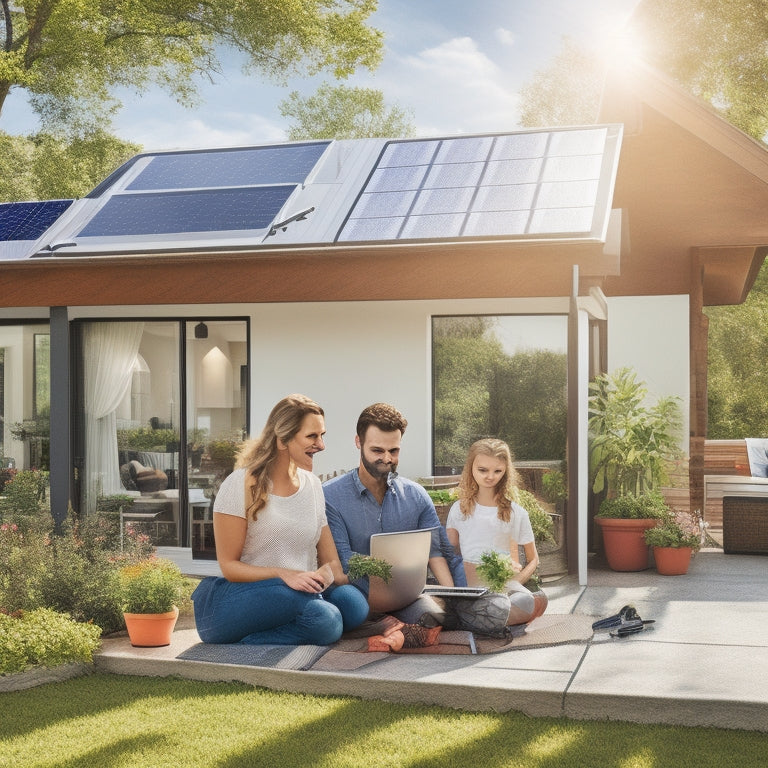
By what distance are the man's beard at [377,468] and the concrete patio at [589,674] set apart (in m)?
1.15

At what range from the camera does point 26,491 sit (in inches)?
421

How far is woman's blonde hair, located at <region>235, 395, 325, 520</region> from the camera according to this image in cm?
604

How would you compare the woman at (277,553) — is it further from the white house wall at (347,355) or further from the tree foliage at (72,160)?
the tree foliage at (72,160)

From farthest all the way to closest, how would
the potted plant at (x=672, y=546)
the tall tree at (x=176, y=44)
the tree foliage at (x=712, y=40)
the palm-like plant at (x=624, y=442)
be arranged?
the tree foliage at (x=712, y=40) → the tall tree at (x=176, y=44) → the palm-like plant at (x=624, y=442) → the potted plant at (x=672, y=546)

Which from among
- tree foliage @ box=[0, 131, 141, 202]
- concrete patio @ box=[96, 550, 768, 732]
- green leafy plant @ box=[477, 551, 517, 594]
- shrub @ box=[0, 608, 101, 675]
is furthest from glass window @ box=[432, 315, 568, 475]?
tree foliage @ box=[0, 131, 141, 202]

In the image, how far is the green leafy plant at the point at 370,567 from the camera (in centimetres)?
606

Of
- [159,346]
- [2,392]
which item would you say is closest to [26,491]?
[2,392]

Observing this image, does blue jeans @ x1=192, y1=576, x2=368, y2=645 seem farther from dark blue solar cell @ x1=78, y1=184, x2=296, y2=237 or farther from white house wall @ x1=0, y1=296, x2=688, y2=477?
dark blue solar cell @ x1=78, y1=184, x2=296, y2=237

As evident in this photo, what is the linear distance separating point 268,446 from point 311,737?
190 cm

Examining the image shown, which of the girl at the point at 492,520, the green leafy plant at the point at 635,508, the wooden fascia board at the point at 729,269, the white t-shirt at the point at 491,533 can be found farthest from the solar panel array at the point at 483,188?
the green leafy plant at the point at 635,508

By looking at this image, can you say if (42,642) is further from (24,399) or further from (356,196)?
(24,399)

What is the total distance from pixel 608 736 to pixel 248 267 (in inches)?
219

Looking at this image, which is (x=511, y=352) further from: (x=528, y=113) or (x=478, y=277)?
(x=528, y=113)

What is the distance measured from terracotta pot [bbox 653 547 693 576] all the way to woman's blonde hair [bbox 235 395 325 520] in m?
4.51
